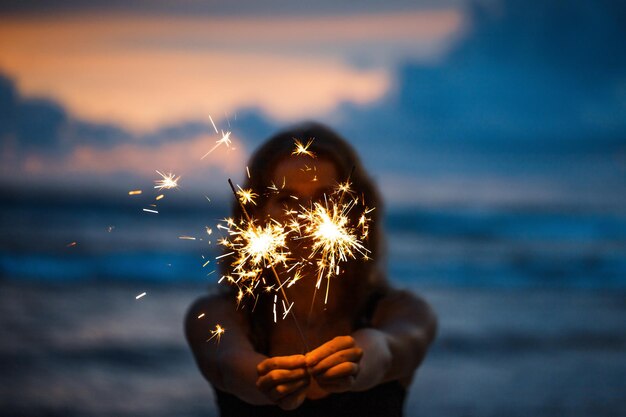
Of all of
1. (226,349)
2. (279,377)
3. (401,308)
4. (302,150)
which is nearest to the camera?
(279,377)

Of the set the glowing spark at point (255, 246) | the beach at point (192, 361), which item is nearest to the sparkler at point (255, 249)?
the glowing spark at point (255, 246)

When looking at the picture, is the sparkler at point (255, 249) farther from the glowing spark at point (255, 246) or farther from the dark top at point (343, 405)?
the dark top at point (343, 405)

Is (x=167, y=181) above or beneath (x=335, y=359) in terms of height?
above

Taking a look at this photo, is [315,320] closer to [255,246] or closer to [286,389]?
[255,246]

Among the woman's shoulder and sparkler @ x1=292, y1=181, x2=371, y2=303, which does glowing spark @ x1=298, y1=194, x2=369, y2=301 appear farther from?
the woman's shoulder

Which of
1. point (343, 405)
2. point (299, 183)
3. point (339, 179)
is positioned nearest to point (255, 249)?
point (299, 183)

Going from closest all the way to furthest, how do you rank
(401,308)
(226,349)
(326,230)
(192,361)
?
(326,230) < (226,349) < (401,308) < (192,361)

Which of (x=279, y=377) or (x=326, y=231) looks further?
(x=326, y=231)
